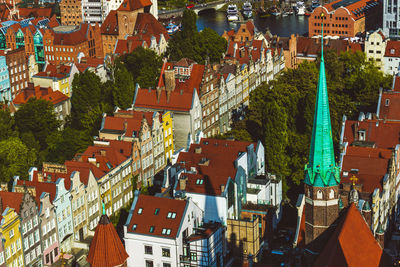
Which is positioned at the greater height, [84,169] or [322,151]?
[322,151]

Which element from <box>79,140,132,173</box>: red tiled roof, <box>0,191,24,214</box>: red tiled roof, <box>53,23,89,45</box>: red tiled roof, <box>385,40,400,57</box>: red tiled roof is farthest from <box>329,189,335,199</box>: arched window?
<box>53,23,89,45</box>: red tiled roof

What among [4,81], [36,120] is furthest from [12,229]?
[4,81]

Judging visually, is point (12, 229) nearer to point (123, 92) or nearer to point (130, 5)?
point (123, 92)

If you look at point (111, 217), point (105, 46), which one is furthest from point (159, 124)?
point (105, 46)

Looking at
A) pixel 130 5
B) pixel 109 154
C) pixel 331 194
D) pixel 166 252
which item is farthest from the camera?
pixel 130 5

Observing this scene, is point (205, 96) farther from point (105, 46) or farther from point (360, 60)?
point (105, 46)

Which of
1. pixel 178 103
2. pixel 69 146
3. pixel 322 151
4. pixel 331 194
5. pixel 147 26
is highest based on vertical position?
pixel 147 26
